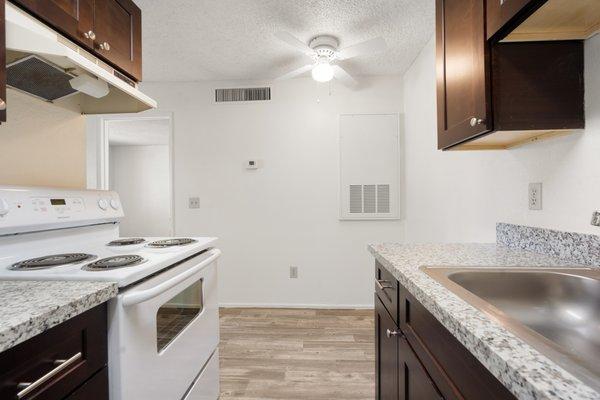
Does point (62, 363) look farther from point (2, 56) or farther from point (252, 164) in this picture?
point (252, 164)

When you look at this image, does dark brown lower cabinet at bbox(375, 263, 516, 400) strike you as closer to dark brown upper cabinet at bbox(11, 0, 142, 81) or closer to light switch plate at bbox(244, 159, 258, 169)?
dark brown upper cabinet at bbox(11, 0, 142, 81)

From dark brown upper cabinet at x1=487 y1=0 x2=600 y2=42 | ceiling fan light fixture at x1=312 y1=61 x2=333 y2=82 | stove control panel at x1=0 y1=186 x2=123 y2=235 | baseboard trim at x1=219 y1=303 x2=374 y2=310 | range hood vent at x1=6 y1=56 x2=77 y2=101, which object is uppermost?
ceiling fan light fixture at x1=312 y1=61 x2=333 y2=82

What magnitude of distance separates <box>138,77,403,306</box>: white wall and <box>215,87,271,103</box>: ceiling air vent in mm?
65

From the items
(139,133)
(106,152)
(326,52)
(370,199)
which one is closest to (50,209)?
(326,52)

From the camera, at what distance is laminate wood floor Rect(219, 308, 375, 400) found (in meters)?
1.76

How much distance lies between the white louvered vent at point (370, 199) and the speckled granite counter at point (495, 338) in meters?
1.85

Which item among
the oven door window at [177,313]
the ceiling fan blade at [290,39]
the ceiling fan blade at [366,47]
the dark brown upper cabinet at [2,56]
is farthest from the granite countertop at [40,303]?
the ceiling fan blade at [366,47]

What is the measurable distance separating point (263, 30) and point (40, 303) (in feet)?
7.06

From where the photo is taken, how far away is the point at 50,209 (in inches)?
48.0

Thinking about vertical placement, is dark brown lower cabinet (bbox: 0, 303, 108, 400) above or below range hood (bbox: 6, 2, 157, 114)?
below

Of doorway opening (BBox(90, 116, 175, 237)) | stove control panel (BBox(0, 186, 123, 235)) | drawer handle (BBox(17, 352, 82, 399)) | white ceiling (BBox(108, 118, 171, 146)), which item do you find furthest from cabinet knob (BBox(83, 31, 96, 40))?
doorway opening (BBox(90, 116, 175, 237))

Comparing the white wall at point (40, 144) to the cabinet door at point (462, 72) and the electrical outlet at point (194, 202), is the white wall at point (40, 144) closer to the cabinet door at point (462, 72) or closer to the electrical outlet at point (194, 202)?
the electrical outlet at point (194, 202)

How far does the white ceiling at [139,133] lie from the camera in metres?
4.80

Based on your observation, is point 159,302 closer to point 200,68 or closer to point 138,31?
point 138,31
